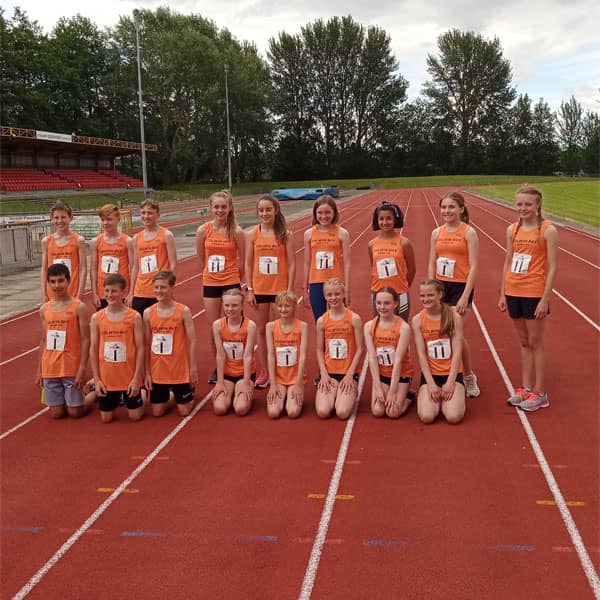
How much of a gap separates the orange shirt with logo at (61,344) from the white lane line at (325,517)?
2410 mm

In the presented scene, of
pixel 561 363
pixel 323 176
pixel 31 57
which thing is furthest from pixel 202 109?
pixel 561 363

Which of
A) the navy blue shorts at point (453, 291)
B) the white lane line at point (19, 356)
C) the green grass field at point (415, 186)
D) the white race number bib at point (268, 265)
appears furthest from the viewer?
the green grass field at point (415, 186)

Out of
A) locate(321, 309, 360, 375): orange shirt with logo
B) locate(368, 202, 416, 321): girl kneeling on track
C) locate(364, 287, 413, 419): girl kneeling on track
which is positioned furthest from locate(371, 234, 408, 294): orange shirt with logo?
locate(321, 309, 360, 375): orange shirt with logo

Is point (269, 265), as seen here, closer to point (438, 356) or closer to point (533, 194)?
point (438, 356)

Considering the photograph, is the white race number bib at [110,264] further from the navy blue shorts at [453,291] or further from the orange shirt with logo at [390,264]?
the navy blue shorts at [453,291]

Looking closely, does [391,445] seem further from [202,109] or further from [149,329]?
[202,109]

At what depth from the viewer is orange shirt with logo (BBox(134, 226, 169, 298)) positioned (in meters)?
6.03

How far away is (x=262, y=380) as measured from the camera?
6.11 meters

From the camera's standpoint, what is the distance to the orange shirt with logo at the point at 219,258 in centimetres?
599

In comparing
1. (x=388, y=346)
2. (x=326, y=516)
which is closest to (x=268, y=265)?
(x=388, y=346)

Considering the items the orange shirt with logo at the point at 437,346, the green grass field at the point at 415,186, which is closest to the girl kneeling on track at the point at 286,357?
the orange shirt with logo at the point at 437,346

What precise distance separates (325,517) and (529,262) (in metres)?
2.75

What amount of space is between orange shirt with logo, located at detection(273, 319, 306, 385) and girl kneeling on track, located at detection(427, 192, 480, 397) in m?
1.29

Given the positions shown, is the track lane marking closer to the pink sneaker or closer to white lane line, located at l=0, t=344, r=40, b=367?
the pink sneaker
